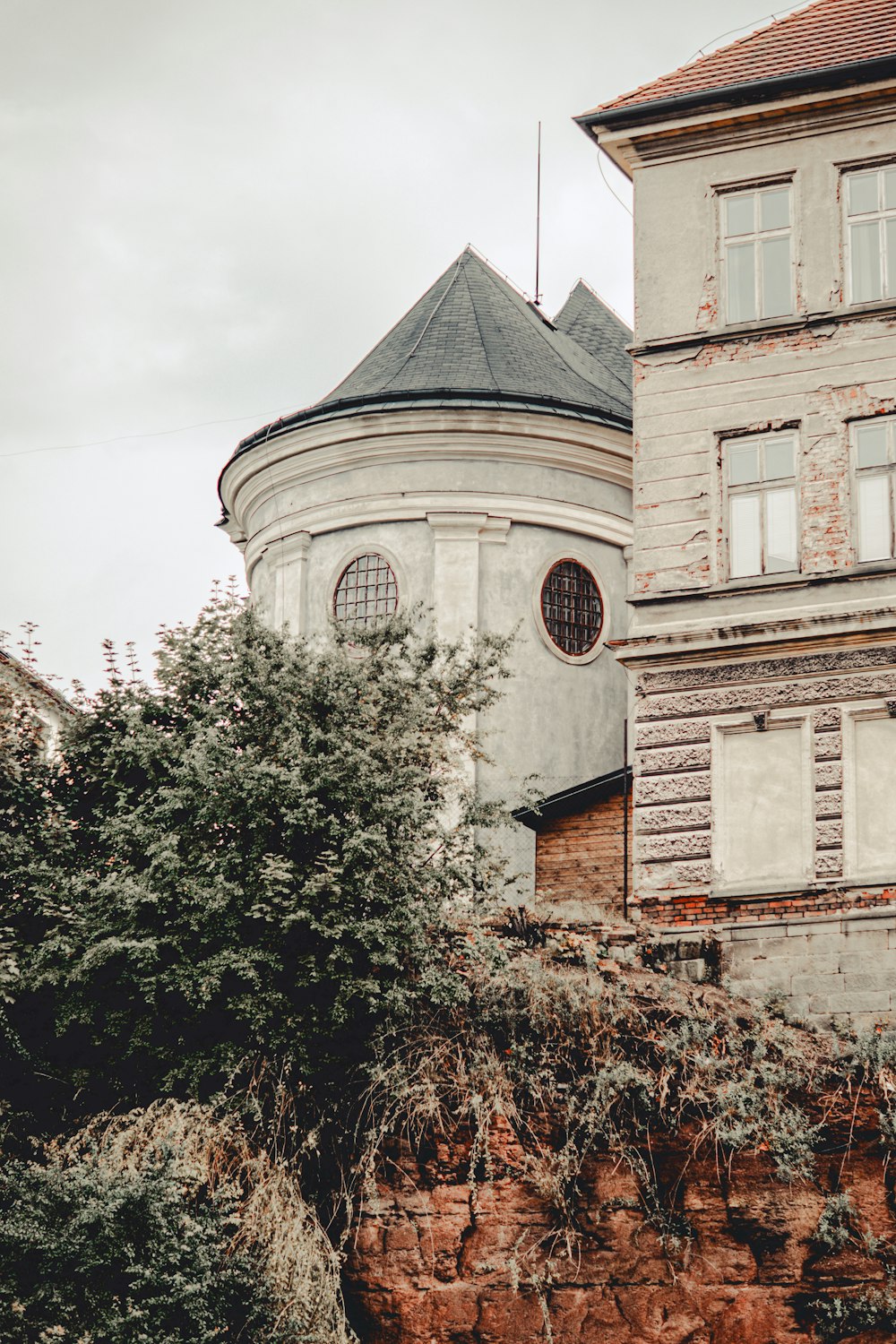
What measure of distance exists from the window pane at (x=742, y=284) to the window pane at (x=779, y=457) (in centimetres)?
160

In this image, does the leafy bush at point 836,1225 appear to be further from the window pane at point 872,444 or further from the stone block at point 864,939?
the window pane at point 872,444

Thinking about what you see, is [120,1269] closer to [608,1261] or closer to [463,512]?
[608,1261]

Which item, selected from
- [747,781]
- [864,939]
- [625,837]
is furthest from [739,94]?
[864,939]

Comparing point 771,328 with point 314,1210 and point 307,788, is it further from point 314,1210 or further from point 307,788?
point 314,1210

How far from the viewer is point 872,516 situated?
2119 cm

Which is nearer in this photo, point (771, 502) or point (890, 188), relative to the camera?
point (771, 502)

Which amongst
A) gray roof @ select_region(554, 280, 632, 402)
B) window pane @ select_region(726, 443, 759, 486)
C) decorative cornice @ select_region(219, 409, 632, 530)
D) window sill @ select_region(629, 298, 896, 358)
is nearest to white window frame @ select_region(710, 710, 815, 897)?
window pane @ select_region(726, 443, 759, 486)

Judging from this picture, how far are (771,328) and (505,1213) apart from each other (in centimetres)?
1081

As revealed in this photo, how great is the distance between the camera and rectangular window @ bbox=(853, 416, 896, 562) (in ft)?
69.1

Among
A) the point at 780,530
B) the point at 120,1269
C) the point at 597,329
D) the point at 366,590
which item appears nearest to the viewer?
the point at 120,1269

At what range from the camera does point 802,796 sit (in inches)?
798

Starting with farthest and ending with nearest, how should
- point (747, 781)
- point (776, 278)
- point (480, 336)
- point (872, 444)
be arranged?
point (480, 336) < point (776, 278) < point (872, 444) < point (747, 781)

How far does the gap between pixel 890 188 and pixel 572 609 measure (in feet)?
29.2

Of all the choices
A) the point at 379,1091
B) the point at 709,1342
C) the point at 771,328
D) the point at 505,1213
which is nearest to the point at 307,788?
the point at 379,1091
